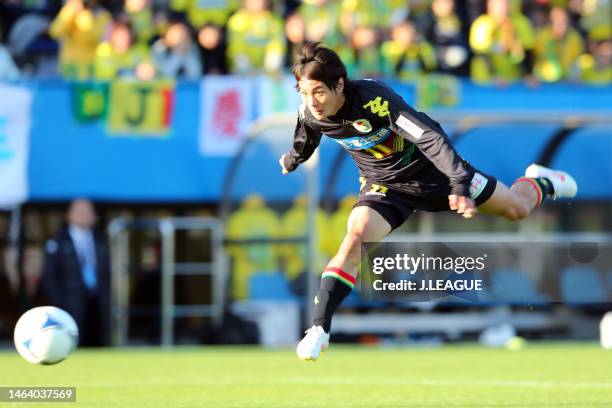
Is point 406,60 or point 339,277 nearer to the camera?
Answer: point 339,277

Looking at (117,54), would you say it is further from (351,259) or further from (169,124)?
(351,259)

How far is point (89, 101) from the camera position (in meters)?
16.1

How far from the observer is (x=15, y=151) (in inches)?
628

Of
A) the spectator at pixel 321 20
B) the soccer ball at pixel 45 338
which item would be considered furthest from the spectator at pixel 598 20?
the soccer ball at pixel 45 338

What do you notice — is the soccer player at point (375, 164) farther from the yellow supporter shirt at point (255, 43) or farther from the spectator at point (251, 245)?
the yellow supporter shirt at point (255, 43)

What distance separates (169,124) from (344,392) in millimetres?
8151

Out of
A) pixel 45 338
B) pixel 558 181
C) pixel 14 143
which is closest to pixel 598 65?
pixel 14 143

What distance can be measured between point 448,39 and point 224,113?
3.58 meters

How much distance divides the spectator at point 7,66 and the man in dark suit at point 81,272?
2.55 meters

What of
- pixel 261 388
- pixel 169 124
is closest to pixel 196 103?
pixel 169 124

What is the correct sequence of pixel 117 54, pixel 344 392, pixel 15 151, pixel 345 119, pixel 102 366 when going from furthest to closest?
pixel 117 54, pixel 15 151, pixel 102 366, pixel 344 392, pixel 345 119

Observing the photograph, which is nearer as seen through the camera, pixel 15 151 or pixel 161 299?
pixel 15 151

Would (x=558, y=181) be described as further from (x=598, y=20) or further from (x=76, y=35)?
(x=598, y=20)

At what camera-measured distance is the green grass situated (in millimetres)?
8156
